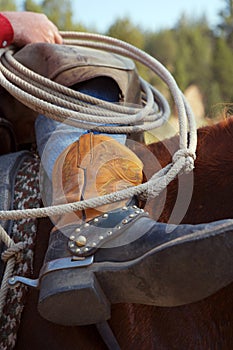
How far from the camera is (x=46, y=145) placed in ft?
4.73

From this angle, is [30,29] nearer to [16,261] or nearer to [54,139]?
[54,139]

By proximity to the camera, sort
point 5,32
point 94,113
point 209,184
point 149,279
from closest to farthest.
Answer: point 149,279 → point 209,184 → point 94,113 → point 5,32

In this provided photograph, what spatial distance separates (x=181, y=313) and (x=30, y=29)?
101cm

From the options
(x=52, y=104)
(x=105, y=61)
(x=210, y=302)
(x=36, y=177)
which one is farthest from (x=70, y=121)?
(x=210, y=302)

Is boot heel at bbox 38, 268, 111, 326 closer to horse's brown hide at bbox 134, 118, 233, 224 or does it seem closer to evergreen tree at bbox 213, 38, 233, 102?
horse's brown hide at bbox 134, 118, 233, 224

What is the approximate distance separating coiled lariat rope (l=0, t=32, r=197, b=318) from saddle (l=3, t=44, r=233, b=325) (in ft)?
0.17

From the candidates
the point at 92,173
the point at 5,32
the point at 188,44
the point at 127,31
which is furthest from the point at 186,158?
the point at 188,44

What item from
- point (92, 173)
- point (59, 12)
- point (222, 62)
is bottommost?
point (222, 62)

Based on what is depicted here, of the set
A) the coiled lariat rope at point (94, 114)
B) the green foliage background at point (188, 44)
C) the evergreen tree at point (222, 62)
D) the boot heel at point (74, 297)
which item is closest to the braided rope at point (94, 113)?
the coiled lariat rope at point (94, 114)

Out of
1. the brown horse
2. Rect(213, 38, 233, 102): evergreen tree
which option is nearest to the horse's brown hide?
the brown horse

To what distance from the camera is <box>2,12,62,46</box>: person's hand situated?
1.76 metres

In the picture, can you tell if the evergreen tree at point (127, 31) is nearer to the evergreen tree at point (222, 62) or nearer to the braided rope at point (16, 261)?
the evergreen tree at point (222, 62)

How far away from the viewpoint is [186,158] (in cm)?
127

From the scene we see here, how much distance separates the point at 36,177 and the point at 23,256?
240 millimetres
